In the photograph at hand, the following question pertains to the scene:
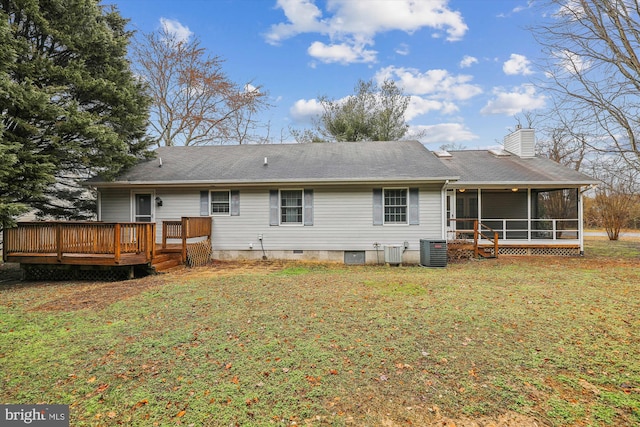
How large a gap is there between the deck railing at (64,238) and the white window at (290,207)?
4.49 meters

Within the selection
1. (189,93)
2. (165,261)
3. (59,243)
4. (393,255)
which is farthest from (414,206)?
(189,93)

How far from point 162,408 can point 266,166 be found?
9.08m

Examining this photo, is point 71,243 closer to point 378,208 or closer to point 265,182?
point 265,182

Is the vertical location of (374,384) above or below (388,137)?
below

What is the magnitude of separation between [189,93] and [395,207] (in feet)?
56.4

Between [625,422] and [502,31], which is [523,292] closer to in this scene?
[625,422]

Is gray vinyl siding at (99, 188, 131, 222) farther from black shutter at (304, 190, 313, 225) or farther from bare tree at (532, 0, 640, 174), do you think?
bare tree at (532, 0, 640, 174)

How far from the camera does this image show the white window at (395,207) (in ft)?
32.8

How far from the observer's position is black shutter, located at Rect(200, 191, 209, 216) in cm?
1037

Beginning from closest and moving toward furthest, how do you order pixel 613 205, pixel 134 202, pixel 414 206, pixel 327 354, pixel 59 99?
1. pixel 327 354
2. pixel 59 99
3. pixel 414 206
4. pixel 134 202
5. pixel 613 205

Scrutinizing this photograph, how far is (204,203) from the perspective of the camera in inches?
409

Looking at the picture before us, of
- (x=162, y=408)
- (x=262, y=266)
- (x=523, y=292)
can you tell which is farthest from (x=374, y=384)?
(x=262, y=266)

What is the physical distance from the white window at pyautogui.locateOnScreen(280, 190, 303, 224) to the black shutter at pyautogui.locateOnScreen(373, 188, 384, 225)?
255 cm

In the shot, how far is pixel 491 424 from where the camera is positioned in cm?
238
